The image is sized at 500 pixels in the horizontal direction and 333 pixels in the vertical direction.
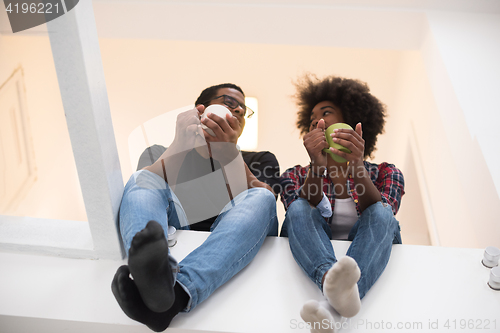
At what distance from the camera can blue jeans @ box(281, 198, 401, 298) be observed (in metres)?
1.00

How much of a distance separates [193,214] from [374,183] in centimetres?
58

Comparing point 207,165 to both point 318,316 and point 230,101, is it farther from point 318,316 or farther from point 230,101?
point 318,316

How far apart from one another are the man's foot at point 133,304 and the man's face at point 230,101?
0.71 m

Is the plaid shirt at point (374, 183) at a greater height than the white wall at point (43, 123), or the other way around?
the white wall at point (43, 123)

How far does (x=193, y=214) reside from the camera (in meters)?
1.28

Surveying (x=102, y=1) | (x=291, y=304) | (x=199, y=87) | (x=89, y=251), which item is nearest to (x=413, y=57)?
(x=199, y=87)

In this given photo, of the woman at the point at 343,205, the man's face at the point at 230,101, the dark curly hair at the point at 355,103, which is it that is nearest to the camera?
the woman at the point at 343,205

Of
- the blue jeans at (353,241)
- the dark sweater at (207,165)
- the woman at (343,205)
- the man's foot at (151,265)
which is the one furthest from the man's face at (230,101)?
the man's foot at (151,265)

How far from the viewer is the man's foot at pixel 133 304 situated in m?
0.79

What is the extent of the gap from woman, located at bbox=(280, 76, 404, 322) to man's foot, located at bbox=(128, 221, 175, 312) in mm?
275

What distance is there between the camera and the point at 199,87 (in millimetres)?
3004

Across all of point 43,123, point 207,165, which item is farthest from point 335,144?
point 43,123

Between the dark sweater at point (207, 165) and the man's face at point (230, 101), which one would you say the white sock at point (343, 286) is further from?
the man's face at point (230, 101)

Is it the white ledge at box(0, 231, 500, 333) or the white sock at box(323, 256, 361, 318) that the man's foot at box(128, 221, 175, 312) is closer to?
the white ledge at box(0, 231, 500, 333)
